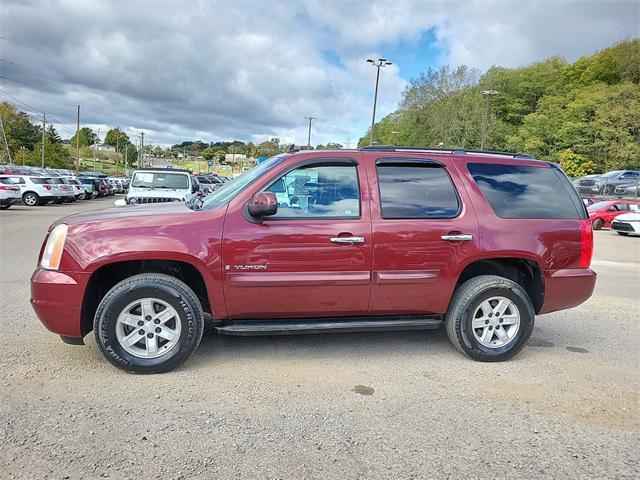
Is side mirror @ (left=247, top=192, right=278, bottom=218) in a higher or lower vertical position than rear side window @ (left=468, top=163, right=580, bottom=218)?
lower

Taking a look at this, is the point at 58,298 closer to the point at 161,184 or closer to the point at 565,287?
the point at 565,287

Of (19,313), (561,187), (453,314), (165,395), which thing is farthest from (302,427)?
→ (19,313)

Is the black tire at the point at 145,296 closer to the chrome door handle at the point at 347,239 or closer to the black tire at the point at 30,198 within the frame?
the chrome door handle at the point at 347,239

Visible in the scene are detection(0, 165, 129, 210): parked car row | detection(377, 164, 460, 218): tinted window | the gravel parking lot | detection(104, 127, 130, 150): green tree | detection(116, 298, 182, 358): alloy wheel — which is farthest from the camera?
detection(104, 127, 130, 150): green tree

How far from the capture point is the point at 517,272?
15.2 feet

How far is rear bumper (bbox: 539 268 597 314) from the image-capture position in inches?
169

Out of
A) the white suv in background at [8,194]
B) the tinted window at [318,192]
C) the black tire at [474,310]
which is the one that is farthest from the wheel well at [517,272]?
the white suv in background at [8,194]

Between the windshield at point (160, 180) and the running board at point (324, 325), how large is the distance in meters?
10.8

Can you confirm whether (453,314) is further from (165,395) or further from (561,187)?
(165,395)

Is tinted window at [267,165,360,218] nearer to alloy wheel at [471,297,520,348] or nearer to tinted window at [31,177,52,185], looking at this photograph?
alloy wheel at [471,297,520,348]

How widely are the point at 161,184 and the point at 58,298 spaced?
10798 millimetres

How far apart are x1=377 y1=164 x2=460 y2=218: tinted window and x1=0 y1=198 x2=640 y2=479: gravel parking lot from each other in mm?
1366

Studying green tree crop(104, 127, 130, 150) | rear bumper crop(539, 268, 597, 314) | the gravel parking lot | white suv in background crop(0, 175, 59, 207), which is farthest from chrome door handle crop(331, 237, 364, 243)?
green tree crop(104, 127, 130, 150)

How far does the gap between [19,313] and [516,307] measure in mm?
5219
